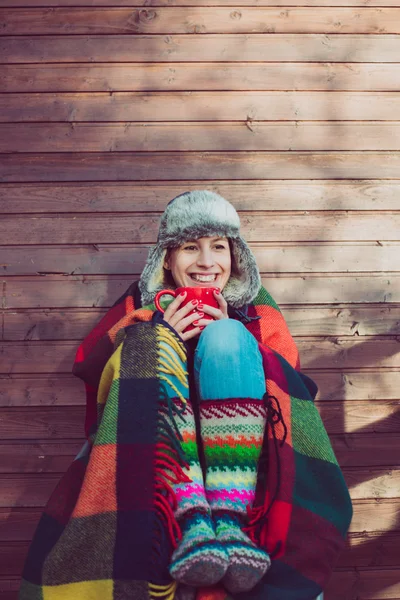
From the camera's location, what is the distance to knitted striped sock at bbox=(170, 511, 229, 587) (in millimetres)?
1354

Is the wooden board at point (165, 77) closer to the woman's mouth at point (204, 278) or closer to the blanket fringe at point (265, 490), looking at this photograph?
the woman's mouth at point (204, 278)

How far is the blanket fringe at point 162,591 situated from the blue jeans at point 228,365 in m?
0.44

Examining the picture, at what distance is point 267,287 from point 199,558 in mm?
1320

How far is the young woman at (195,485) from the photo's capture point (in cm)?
145

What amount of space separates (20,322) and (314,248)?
3.94 feet

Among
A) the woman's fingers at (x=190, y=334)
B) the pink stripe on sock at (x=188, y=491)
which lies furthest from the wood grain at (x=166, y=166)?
the pink stripe on sock at (x=188, y=491)

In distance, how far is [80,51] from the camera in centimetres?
251

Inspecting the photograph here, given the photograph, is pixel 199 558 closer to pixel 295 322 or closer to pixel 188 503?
pixel 188 503

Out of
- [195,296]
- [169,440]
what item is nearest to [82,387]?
[195,296]

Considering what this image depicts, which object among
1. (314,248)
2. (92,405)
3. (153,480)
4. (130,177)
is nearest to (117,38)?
(130,177)

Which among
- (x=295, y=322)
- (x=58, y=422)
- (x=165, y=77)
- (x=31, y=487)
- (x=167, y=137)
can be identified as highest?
(x=165, y=77)

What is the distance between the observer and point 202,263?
2.04m

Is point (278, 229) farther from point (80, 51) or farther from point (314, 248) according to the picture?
point (80, 51)

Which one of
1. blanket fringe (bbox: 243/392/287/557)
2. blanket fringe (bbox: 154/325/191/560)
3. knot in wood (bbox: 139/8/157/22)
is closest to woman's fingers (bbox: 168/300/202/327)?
blanket fringe (bbox: 154/325/191/560)
